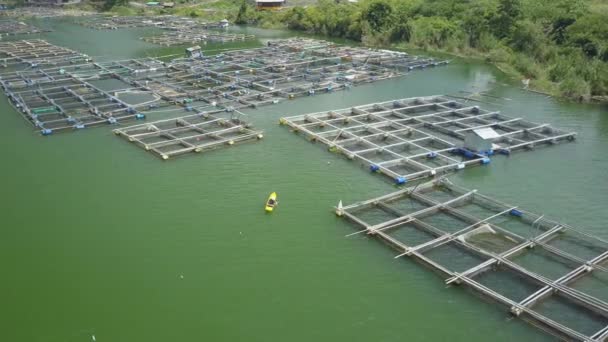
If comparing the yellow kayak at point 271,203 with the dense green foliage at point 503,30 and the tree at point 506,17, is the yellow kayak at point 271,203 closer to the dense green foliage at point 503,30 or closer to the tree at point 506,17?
the dense green foliage at point 503,30

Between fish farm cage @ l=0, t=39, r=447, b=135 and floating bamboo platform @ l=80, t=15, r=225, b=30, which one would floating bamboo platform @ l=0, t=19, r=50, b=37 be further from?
fish farm cage @ l=0, t=39, r=447, b=135

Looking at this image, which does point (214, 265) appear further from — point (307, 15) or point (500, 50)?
point (307, 15)

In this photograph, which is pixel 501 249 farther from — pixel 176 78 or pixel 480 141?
pixel 176 78

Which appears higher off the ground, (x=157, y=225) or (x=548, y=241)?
(x=548, y=241)

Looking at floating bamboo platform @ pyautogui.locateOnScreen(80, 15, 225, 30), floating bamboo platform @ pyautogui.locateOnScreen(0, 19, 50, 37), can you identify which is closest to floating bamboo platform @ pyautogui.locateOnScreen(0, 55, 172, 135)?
floating bamboo platform @ pyautogui.locateOnScreen(0, 19, 50, 37)

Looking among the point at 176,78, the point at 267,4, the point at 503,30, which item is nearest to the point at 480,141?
the point at 176,78

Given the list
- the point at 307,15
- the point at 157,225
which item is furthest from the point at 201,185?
the point at 307,15
